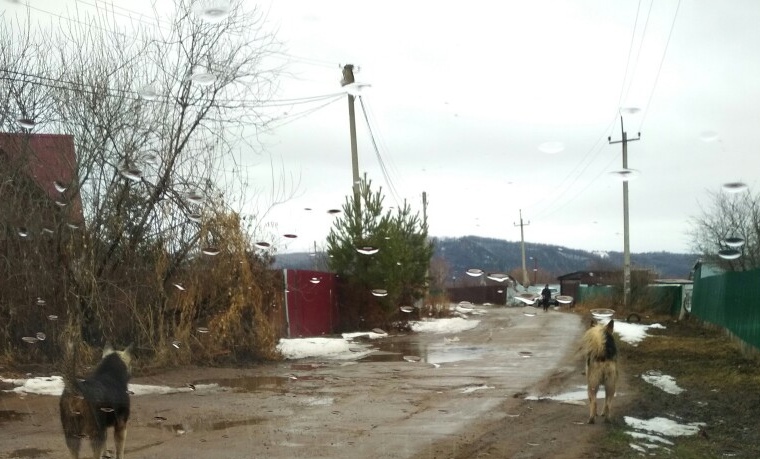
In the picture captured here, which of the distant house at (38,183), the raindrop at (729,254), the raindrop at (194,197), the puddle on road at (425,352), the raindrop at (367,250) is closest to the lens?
the distant house at (38,183)

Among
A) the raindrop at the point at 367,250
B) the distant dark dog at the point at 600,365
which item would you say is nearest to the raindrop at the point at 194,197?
the distant dark dog at the point at 600,365

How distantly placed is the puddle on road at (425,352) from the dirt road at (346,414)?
29.4 inches

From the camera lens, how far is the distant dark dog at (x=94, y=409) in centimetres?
694

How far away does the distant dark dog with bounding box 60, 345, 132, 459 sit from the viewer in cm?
694

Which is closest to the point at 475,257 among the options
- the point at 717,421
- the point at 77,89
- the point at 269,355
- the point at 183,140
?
the point at 269,355

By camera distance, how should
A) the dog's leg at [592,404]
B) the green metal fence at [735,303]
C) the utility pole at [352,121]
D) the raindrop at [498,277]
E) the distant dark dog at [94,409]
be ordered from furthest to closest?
the utility pole at [352,121] < the raindrop at [498,277] < the green metal fence at [735,303] < the dog's leg at [592,404] < the distant dark dog at [94,409]

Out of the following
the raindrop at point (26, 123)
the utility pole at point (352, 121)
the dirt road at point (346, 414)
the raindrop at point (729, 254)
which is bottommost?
the dirt road at point (346, 414)

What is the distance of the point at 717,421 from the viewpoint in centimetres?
1028

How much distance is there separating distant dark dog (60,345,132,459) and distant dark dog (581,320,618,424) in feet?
18.6

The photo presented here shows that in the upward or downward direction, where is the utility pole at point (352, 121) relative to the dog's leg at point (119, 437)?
upward

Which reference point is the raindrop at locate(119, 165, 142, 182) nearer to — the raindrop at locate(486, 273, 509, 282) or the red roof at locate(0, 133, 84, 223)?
the red roof at locate(0, 133, 84, 223)

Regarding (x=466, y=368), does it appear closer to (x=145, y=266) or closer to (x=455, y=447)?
(x=145, y=266)

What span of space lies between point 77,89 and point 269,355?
6.89m

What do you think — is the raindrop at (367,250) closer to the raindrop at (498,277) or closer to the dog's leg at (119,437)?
the raindrop at (498,277)
